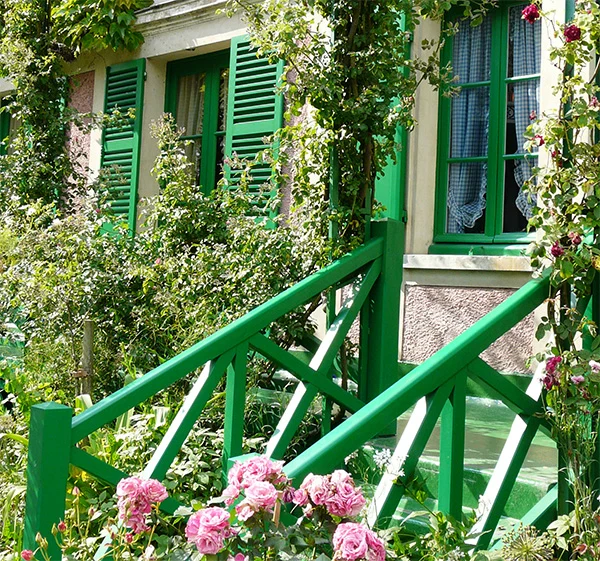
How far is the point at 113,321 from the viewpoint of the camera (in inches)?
215

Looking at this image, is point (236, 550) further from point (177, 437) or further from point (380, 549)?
point (177, 437)

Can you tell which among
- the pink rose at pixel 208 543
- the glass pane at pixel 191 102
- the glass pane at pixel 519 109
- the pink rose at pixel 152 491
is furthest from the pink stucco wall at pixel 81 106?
the pink rose at pixel 208 543

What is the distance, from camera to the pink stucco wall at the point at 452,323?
4887 millimetres

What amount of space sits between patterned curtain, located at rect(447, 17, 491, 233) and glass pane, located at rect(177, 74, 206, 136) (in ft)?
8.01

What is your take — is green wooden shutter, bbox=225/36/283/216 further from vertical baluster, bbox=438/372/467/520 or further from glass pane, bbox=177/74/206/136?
vertical baluster, bbox=438/372/467/520

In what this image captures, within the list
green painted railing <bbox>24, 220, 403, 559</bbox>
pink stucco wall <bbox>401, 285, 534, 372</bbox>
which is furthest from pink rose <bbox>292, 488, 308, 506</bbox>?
pink stucco wall <bbox>401, 285, 534, 372</bbox>

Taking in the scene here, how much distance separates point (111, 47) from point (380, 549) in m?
6.08

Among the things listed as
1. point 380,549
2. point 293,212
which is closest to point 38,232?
point 293,212

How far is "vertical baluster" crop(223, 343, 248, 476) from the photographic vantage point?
12.1 feet

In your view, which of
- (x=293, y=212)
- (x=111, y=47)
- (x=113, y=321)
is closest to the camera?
(x=293, y=212)

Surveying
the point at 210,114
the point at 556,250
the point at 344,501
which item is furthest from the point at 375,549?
the point at 210,114

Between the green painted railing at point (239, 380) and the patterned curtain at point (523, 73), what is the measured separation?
1.24 meters

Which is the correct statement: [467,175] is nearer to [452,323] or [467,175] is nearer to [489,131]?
[489,131]

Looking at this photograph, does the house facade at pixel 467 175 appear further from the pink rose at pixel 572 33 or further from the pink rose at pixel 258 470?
the pink rose at pixel 258 470
